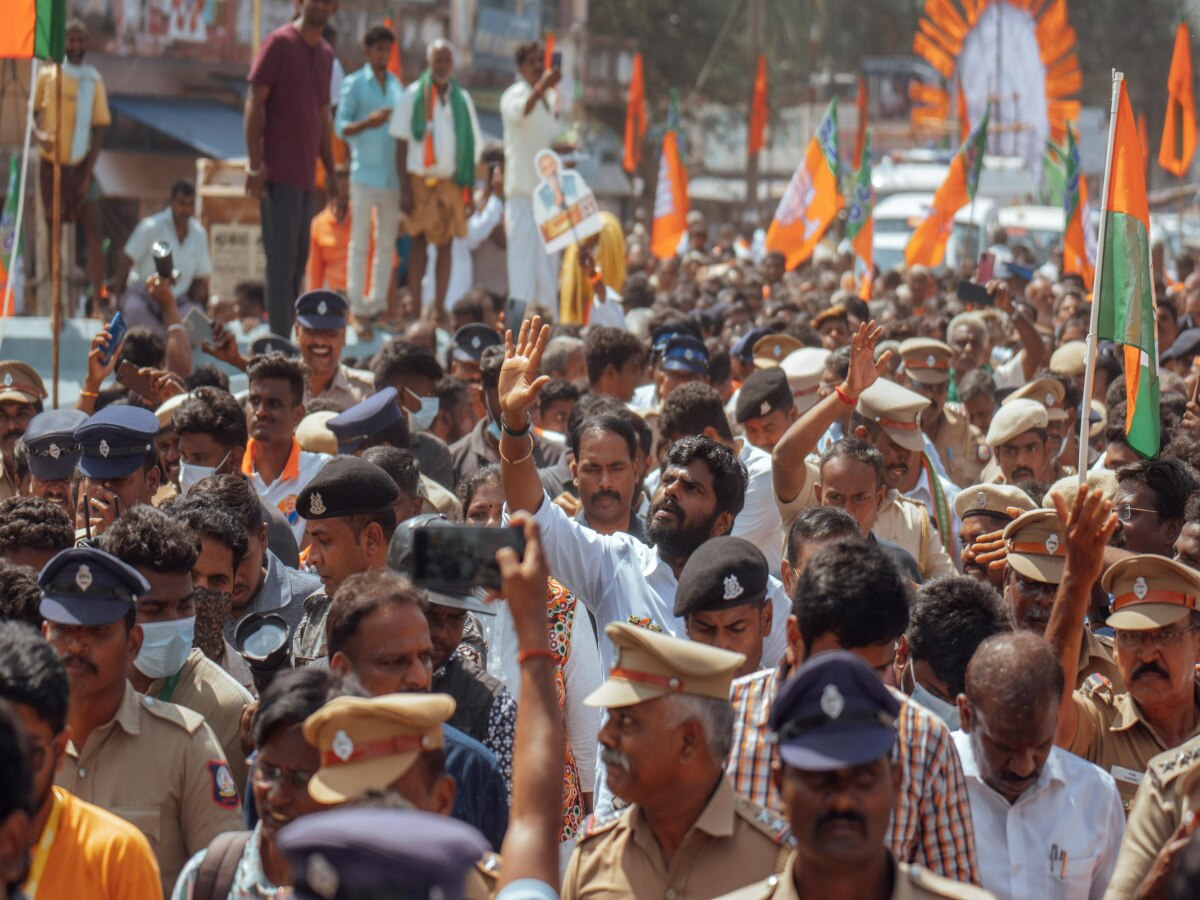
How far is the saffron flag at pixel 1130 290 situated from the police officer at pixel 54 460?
12.7ft

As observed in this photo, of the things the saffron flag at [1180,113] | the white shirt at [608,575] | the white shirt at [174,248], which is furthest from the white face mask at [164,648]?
the saffron flag at [1180,113]

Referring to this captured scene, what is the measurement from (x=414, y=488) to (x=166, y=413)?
6.20 ft

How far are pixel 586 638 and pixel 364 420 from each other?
2463mm

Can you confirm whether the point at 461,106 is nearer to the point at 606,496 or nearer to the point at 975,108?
the point at 606,496

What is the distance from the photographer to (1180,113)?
19.7m

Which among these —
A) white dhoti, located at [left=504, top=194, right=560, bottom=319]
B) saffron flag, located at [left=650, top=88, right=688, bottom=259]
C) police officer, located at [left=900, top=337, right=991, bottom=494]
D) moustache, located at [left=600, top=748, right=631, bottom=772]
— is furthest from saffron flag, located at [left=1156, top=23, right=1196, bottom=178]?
moustache, located at [left=600, top=748, right=631, bottom=772]

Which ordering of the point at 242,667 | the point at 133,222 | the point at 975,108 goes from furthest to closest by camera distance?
the point at 975,108 → the point at 133,222 → the point at 242,667

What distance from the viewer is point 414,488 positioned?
6.64 metres

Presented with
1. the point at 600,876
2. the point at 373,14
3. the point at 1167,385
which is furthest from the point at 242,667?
the point at 373,14

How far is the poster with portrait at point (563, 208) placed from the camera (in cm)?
1216

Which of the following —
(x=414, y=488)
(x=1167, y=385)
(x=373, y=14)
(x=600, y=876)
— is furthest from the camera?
(x=373, y=14)

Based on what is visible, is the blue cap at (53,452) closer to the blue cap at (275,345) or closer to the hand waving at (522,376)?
the hand waving at (522,376)

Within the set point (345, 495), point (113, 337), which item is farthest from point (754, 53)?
point (345, 495)

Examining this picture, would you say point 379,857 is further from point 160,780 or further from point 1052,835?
point 1052,835
